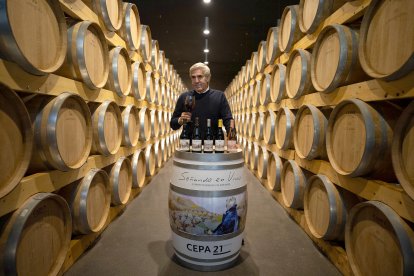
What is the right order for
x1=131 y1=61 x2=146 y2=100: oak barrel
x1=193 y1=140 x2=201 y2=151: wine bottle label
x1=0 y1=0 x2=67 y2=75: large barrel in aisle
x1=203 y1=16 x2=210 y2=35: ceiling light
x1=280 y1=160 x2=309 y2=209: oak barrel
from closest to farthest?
1. x1=0 y1=0 x2=67 y2=75: large barrel in aisle
2. x1=193 y1=140 x2=201 y2=151: wine bottle label
3. x1=280 y1=160 x2=309 y2=209: oak barrel
4. x1=131 y1=61 x2=146 y2=100: oak barrel
5. x1=203 y1=16 x2=210 y2=35: ceiling light

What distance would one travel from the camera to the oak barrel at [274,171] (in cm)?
445

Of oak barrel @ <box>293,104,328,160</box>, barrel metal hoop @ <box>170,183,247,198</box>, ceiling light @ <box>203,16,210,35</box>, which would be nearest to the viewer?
barrel metal hoop @ <box>170,183,247,198</box>

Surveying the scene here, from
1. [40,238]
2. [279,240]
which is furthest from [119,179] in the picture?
[279,240]

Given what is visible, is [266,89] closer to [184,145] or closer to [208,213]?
[184,145]

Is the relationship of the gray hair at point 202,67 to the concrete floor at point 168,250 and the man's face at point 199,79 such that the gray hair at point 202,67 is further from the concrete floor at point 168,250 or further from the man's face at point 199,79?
the concrete floor at point 168,250

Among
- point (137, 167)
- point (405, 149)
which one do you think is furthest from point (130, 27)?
point (405, 149)

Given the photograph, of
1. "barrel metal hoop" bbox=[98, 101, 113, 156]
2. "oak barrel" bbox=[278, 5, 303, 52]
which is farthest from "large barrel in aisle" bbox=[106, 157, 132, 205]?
"oak barrel" bbox=[278, 5, 303, 52]

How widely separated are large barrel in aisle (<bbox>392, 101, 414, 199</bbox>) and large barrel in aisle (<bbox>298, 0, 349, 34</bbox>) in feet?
6.30

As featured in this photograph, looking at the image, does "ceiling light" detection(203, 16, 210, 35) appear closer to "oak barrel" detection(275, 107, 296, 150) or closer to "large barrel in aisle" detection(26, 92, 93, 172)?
"oak barrel" detection(275, 107, 296, 150)

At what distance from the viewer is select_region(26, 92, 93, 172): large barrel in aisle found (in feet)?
6.79

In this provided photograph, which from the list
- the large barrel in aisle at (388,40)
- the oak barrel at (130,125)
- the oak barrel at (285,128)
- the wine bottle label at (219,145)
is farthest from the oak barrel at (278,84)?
the oak barrel at (130,125)

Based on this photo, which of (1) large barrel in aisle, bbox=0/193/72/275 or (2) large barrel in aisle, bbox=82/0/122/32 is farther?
(2) large barrel in aisle, bbox=82/0/122/32

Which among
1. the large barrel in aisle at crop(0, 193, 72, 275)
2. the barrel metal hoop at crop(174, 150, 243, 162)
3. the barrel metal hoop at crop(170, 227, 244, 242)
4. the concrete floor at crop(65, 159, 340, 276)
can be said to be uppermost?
the barrel metal hoop at crop(174, 150, 243, 162)

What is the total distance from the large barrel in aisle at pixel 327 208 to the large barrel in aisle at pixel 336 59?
1.07 metres
